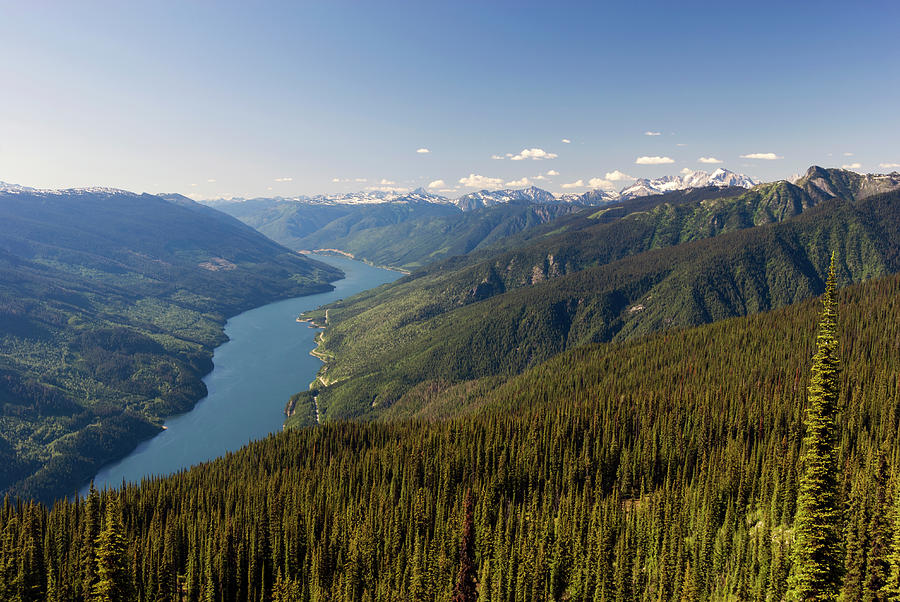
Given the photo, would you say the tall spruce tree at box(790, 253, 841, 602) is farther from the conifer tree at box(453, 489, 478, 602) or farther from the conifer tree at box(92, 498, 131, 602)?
the conifer tree at box(92, 498, 131, 602)

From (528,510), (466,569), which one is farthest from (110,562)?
(528,510)

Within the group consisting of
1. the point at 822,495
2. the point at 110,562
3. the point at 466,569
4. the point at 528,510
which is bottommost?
the point at 528,510

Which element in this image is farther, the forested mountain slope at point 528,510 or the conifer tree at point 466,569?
the forested mountain slope at point 528,510

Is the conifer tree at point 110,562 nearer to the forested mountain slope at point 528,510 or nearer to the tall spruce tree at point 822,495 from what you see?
the forested mountain slope at point 528,510

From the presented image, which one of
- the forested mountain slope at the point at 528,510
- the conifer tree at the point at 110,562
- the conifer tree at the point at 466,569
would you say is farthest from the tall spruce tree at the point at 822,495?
the conifer tree at the point at 110,562

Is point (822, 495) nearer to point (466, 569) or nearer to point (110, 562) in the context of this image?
point (466, 569)

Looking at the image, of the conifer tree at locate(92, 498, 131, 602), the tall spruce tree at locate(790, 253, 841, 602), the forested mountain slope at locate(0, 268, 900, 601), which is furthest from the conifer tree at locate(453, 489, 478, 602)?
the conifer tree at locate(92, 498, 131, 602)

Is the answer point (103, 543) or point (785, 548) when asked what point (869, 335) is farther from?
point (103, 543)
